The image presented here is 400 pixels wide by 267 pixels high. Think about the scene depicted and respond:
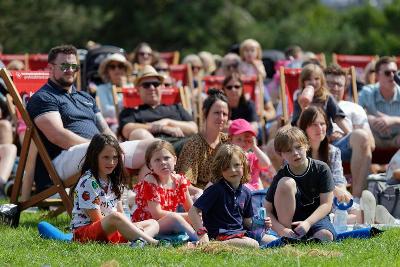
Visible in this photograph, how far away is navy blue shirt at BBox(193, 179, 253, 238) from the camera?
8.85 m

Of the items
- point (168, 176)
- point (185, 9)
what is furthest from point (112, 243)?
point (185, 9)

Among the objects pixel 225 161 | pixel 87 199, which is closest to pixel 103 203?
pixel 87 199

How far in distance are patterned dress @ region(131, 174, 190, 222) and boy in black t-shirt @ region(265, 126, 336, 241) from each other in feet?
2.67

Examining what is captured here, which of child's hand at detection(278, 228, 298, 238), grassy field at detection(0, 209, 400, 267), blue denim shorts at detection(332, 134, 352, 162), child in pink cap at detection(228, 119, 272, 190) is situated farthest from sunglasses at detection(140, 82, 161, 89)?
child's hand at detection(278, 228, 298, 238)

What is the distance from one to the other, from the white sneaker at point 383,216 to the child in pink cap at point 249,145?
1.10m

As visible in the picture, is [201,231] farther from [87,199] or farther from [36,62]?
[36,62]

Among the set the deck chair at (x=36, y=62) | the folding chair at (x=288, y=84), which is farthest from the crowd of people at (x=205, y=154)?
the deck chair at (x=36, y=62)

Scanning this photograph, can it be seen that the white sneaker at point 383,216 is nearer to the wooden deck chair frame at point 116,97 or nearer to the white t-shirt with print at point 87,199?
the white t-shirt with print at point 87,199

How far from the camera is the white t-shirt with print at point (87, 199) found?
901cm

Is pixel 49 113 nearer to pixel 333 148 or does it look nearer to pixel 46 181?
pixel 46 181

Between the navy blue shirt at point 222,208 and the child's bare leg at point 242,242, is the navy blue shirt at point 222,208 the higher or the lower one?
the higher one

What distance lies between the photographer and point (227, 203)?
888cm

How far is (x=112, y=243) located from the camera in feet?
28.6

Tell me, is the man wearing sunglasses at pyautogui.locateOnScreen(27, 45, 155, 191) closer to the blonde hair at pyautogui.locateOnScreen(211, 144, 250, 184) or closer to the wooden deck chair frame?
the blonde hair at pyautogui.locateOnScreen(211, 144, 250, 184)
